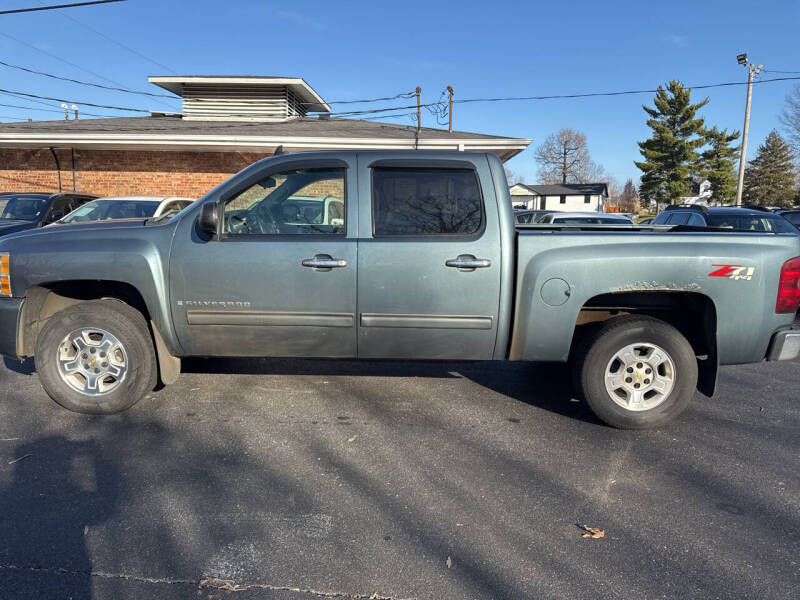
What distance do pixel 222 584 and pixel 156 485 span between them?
101 centimetres

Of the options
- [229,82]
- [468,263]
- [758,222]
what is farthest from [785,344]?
[229,82]

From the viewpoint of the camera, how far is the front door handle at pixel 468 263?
3568 mm

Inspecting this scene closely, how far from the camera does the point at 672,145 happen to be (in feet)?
144

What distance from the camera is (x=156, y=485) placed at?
9.66 ft

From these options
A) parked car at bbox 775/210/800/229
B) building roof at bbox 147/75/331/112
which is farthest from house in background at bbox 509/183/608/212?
parked car at bbox 775/210/800/229

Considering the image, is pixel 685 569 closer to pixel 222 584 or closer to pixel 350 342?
pixel 222 584

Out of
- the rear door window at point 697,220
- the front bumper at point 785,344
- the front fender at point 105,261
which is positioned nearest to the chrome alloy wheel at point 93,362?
the front fender at point 105,261

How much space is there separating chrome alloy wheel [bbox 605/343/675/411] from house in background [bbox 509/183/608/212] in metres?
66.2

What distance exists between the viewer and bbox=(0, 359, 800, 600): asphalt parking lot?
7.35 feet

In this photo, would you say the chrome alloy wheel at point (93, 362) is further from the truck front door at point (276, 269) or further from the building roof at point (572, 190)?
the building roof at point (572, 190)

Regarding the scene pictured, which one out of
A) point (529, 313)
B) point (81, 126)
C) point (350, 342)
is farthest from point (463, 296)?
point (81, 126)

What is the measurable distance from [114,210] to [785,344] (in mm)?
9667

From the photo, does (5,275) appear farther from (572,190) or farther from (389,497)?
(572,190)

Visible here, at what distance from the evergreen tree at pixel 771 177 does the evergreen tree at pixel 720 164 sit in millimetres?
9510
